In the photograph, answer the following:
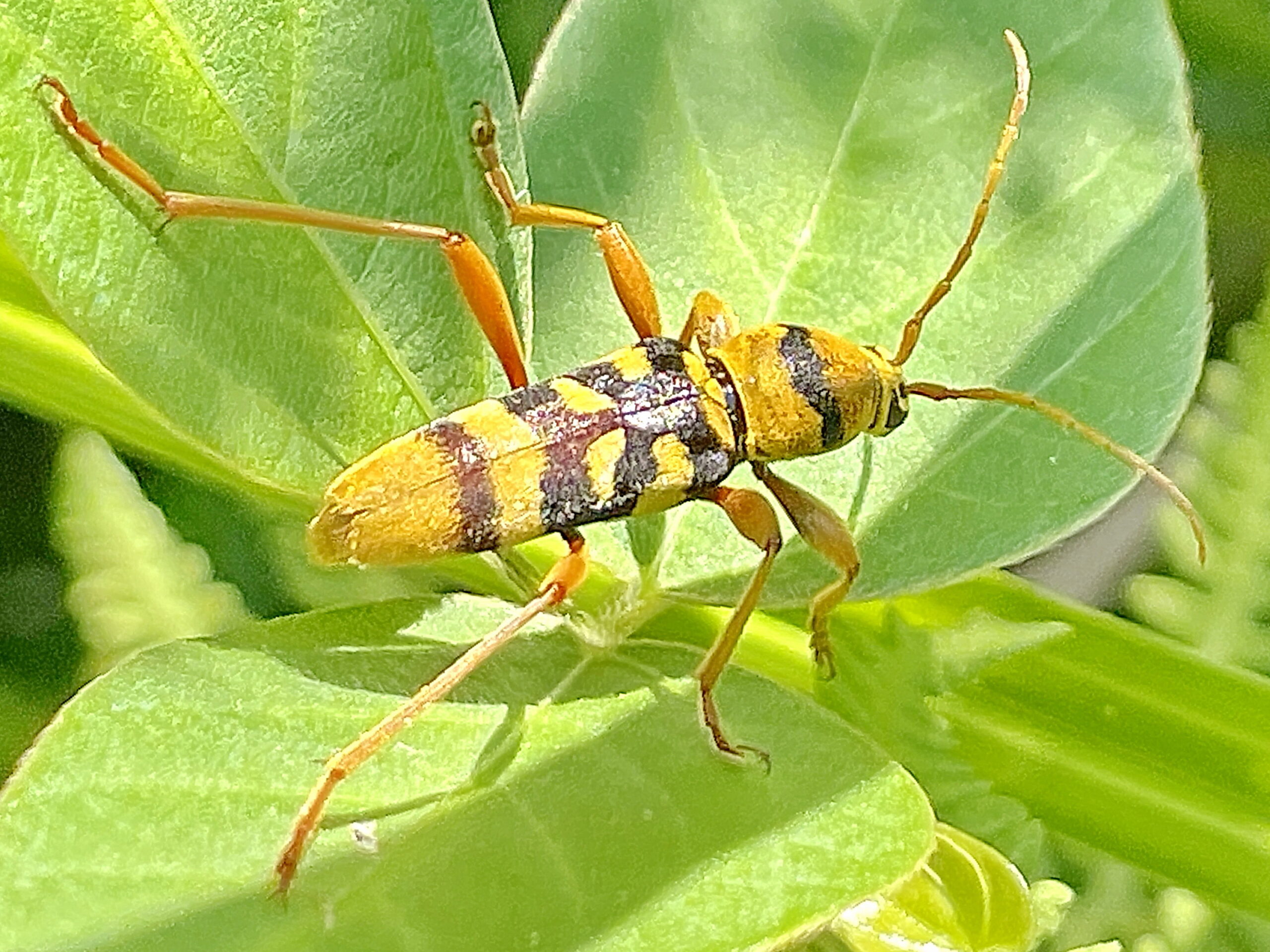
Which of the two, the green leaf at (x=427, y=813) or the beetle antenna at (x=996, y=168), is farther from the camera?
the beetle antenna at (x=996, y=168)

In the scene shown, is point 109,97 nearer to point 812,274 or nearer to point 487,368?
point 487,368

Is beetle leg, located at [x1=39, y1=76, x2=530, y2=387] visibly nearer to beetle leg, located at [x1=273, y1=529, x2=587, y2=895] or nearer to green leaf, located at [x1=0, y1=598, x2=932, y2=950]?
beetle leg, located at [x1=273, y1=529, x2=587, y2=895]

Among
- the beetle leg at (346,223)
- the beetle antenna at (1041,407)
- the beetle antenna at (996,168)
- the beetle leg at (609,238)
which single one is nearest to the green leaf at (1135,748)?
the beetle antenna at (1041,407)

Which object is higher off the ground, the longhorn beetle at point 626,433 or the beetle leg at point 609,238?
the beetle leg at point 609,238

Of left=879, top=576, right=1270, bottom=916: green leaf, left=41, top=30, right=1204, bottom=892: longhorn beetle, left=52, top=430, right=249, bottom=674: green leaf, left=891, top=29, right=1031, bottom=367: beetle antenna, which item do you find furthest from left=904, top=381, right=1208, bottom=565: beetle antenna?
left=52, top=430, right=249, bottom=674: green leaf

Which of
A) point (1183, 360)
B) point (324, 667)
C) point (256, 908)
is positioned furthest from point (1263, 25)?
point (256, 908)

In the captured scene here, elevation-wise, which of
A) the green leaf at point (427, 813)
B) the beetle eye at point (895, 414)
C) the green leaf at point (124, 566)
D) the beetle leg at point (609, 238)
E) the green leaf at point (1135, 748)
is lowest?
the green leaf at point (1135, 748)

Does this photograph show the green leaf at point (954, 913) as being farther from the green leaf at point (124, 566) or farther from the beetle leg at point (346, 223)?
the green leaf at point (124, 566)
